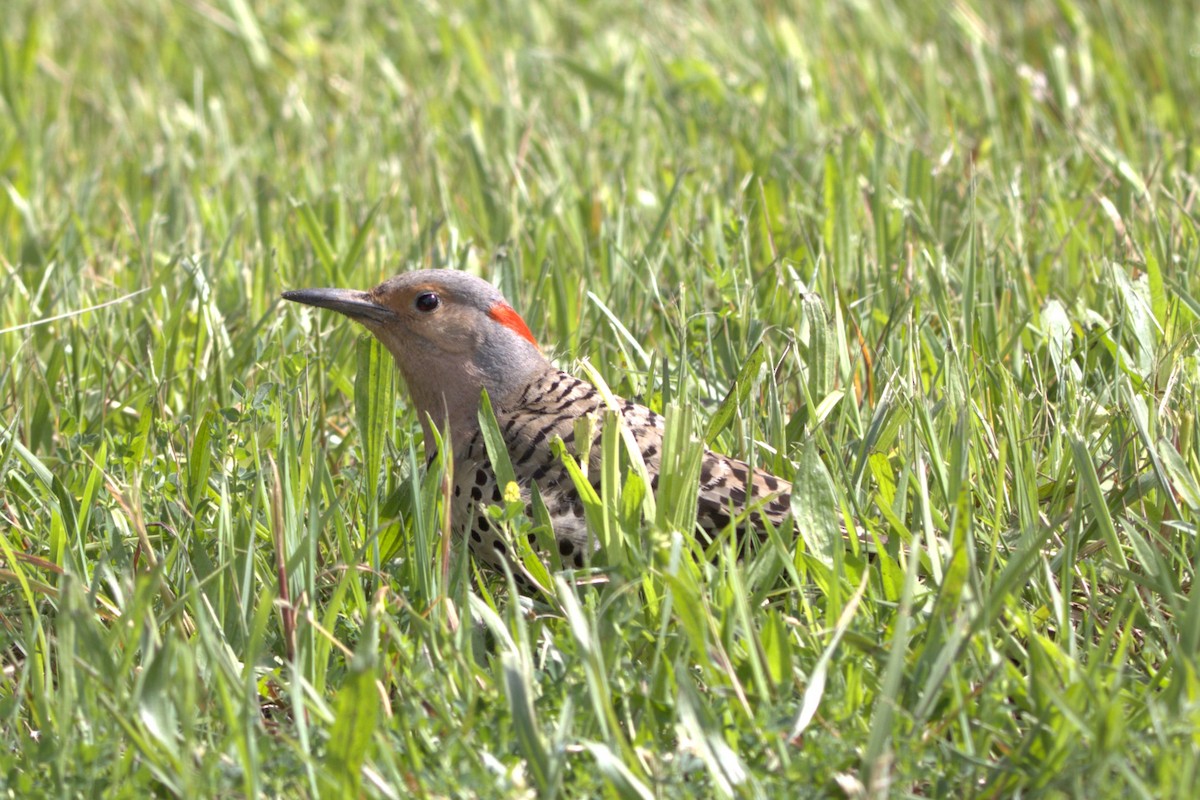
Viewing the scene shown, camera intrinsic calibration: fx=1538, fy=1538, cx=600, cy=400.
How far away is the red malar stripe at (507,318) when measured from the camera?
3.79 metres

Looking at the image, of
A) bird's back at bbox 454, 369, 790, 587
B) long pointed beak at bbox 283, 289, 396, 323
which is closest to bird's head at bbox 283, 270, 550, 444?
long pointed beak at bbox 283, 289, 396, 323

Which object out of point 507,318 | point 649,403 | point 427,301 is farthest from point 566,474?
point 427,301

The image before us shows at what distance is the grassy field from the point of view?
2.38 metres

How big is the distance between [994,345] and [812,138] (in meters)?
2.14

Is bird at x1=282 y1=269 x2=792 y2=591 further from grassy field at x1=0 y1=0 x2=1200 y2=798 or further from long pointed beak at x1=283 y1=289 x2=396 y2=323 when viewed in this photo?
grassy field at x1=0 y1=0 x2=1200 y2=798

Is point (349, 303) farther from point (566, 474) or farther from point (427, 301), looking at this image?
point (566, 474)

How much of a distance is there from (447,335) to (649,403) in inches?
21.3

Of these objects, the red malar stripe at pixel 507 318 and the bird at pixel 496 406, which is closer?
the bird at pixel 496 406

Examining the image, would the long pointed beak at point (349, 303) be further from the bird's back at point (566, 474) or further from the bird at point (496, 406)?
the bird's back at point (566, 474)

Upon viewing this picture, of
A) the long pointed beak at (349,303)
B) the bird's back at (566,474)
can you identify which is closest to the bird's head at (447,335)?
the long pointed beak at (349,303)

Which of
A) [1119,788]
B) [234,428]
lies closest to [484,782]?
[1119,788]

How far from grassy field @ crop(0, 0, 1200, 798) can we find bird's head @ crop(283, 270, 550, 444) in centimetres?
15

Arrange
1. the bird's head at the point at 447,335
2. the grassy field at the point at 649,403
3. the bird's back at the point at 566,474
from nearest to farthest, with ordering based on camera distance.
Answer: the grassy field at the point at 649,403
the bird's back at the point at 566,474
the bird's head at the point at 447,335

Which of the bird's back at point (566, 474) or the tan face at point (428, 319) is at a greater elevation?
the tan face at point (428, 319)
